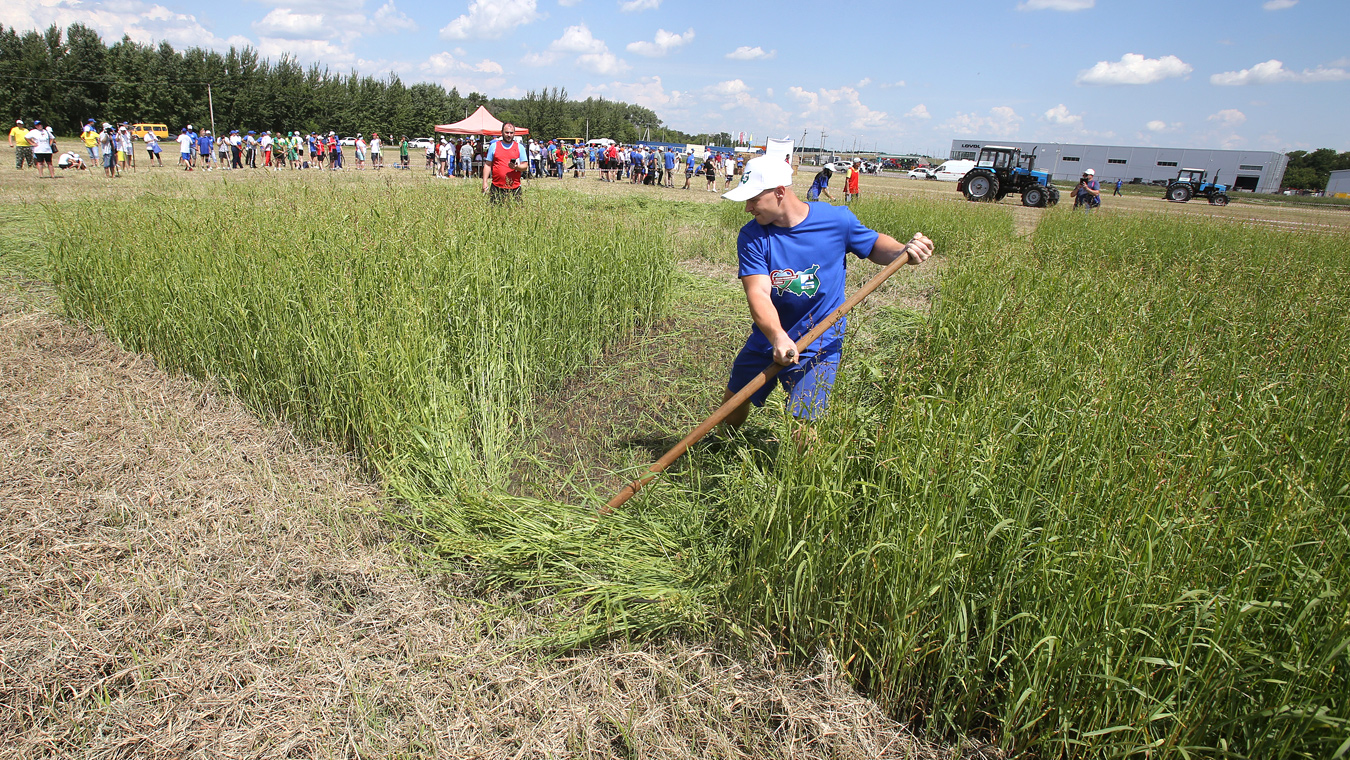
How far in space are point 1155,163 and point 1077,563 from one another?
77.8m

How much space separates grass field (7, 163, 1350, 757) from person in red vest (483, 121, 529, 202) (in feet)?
6.63

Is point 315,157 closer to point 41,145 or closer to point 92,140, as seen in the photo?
point 92,140

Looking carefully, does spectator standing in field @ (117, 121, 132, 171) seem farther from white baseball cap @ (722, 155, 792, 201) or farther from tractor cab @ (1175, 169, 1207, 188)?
tractor cab @ (1175, 169, 1207, 188)

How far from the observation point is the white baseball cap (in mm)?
2598

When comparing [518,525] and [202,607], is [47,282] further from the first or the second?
[518,525]

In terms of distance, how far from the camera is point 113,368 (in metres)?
3.82

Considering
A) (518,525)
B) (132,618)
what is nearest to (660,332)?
(518,525)

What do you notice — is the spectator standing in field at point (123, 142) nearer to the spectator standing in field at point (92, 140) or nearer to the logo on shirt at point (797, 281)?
the spectator standing in field at point (92, 140)

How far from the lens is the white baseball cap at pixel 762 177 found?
8.52ft

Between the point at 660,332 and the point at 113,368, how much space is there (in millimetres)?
3498

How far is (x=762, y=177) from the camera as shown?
262 centimetres

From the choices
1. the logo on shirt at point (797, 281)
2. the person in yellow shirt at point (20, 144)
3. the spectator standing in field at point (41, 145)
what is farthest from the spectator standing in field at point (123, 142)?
the logo on shirt at point (797, 281)

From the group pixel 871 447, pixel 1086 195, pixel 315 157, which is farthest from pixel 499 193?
pixel 315 157

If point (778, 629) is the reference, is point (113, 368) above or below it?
above
